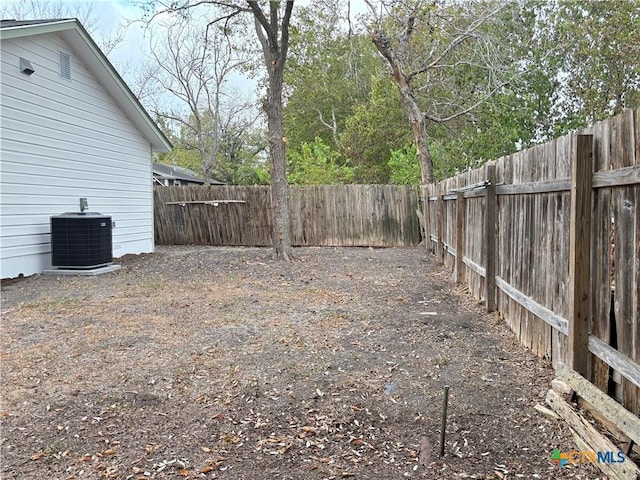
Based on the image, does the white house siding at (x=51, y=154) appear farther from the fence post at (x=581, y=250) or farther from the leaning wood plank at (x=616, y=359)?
the leaning wood plank at (x=616, y=359)

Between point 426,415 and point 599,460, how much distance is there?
0.86 m

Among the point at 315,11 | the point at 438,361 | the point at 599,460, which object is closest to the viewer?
the point at 599,460

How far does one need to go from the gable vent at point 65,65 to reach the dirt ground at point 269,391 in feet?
14.9

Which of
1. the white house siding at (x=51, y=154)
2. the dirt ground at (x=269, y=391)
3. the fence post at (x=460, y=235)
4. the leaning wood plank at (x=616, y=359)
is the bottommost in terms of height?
the dirt ground at (x=269, y=391)

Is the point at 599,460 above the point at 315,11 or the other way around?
the other way around

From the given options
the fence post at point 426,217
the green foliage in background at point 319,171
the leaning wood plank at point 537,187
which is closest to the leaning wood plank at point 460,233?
the leaning wood plank at point 537,187

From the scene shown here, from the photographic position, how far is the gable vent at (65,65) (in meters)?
8.12

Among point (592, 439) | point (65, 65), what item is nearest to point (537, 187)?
point (592, 439)

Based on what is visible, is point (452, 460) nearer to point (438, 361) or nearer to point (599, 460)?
point (599, 460)

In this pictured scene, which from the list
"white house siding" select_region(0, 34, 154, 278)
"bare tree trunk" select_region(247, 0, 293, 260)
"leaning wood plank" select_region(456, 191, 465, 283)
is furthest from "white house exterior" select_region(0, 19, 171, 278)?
"leaning wood plank" select_region(456, 191, 465, 283)

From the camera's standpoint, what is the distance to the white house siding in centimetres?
688

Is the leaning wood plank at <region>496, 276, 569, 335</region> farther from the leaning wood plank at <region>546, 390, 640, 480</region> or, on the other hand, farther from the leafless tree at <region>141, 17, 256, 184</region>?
the leafless tree at <region>141, 17, 256, 184</region>

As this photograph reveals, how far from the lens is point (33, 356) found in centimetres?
365

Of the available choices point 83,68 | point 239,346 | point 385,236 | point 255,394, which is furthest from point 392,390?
point 385,236
